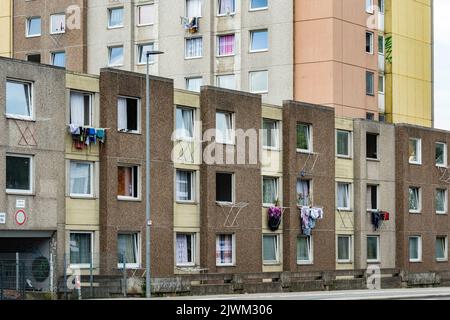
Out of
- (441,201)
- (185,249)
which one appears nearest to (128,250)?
(185,249)

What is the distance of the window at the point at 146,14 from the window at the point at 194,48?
3.35 metres

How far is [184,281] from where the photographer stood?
141ft

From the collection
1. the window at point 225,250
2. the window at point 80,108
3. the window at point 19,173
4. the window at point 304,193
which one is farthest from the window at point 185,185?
the window at point 19,173

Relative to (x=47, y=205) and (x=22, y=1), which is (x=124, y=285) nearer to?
(x=47, y=205)

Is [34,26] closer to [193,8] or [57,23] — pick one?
[57,23]

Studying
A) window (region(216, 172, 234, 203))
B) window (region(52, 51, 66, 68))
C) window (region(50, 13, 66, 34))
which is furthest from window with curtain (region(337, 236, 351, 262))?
window (region(50, 13, 66, 34))

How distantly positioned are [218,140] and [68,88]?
955cm

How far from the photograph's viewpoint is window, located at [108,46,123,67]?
240 ft

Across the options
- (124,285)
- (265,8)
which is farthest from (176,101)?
(265,8)

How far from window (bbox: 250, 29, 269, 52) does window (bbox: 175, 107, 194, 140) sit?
2147 centimetres

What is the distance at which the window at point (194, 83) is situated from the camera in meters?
70.4

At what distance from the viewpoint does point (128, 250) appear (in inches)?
1730

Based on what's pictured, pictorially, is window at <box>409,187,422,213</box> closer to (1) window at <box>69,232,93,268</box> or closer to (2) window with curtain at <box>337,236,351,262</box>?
(2) window with curtain at <box>337,236,351,262</box>

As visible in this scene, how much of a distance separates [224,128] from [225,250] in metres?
5.68
